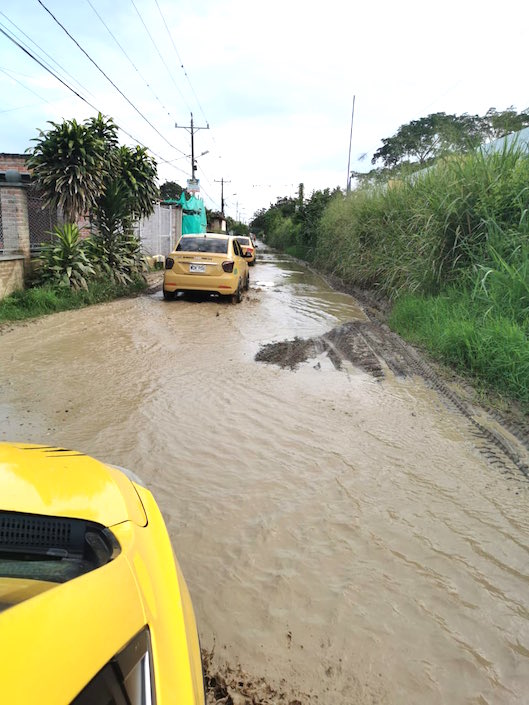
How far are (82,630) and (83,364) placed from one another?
5443mm

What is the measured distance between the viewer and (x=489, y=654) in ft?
6.77

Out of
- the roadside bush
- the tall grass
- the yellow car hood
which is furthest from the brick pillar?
the yellow car hood

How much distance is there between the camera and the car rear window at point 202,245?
34.6ft

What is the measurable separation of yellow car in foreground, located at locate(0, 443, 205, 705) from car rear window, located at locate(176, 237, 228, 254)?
9201 millimetres

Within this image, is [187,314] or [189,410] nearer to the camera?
[189,410]

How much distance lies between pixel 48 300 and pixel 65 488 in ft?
27.5

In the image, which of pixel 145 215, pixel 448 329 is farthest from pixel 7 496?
pixel 145 215

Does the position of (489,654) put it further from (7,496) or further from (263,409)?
(263,409)

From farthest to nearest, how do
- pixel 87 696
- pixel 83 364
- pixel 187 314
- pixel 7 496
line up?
pixel 187 314 < pixel 83 364 < pixel 7 496 < pixel 87 696

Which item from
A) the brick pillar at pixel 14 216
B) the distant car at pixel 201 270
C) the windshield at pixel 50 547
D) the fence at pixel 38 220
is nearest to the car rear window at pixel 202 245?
the distant car at pixel 201 270

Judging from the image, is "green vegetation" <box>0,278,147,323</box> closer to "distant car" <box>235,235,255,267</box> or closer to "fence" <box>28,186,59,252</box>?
"fence" <box>28,186,59,252</box>

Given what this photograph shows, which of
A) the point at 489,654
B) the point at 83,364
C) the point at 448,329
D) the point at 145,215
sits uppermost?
the point at 145,215

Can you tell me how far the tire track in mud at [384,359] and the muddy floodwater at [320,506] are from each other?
0.18 ft

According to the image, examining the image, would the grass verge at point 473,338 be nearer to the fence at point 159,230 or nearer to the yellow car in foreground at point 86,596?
the yellow car in foreground at point 86,596
